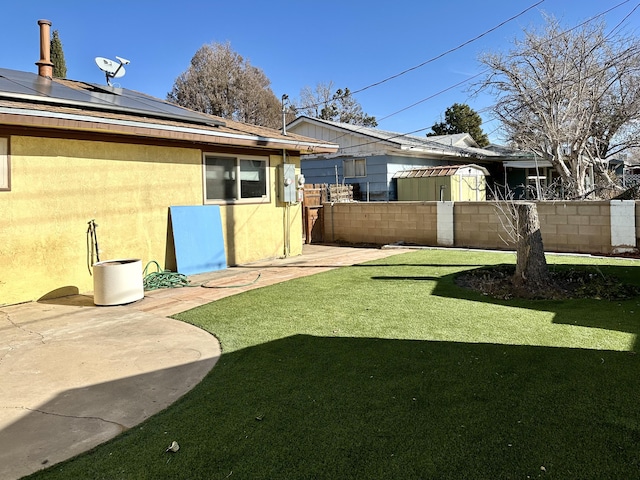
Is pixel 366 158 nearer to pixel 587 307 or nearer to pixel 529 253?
pixel 529 253

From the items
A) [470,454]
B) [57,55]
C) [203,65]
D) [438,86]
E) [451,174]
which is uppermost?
[203,65]

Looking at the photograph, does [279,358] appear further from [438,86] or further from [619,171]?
[619,171]

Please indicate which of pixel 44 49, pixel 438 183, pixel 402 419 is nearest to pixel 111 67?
pixel 44 49

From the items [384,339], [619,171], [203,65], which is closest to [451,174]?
[384,339]

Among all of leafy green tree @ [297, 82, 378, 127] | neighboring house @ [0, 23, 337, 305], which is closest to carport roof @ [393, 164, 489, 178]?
neighboring house @ [0, 23, 337, 305]

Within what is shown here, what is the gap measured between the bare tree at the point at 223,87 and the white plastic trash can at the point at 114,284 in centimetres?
2461

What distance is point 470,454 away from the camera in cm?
232

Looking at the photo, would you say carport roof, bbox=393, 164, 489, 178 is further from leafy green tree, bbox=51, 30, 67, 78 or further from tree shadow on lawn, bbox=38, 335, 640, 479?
leafy green tree, bbox=51, 30, 67, 78

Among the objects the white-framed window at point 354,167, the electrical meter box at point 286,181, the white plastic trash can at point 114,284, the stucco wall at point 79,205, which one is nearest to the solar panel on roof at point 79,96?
the stucco wall at point 79,205

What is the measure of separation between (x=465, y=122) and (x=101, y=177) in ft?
124

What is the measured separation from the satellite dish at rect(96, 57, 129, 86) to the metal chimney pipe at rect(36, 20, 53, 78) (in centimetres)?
93

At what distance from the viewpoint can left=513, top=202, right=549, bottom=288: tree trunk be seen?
19.8ft

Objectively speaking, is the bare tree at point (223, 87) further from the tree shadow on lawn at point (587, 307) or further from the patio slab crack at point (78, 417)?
the patio slab crack at point (78, 417)

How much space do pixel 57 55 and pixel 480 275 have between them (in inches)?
848
